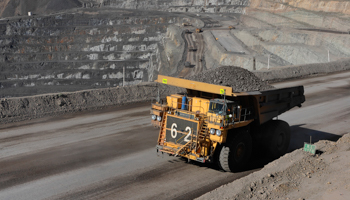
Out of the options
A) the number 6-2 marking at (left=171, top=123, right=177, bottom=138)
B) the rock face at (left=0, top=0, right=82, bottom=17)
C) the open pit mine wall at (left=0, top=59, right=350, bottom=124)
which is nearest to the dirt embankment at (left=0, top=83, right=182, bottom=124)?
the open pit mine wall at (left=0, top=59, right=350, bottom=124)

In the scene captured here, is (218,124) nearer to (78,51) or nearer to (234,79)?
(234,79)

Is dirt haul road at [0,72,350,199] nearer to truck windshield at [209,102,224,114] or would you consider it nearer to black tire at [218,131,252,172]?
black tire at [218,131,252,172]

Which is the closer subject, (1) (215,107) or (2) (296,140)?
(1) (215,107)

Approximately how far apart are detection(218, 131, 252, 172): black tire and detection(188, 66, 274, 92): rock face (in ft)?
5.30

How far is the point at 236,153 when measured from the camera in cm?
1007

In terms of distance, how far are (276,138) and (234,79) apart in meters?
2.32

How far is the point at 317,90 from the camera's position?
899 inches

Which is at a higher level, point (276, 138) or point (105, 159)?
point (276, 138)

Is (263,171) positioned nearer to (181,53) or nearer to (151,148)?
(151,148)

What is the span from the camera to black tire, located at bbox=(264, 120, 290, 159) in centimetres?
1119

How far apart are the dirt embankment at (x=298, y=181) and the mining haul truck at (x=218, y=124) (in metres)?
1.07

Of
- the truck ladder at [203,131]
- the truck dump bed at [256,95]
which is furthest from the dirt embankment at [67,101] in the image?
the truck ladder at [203,131]

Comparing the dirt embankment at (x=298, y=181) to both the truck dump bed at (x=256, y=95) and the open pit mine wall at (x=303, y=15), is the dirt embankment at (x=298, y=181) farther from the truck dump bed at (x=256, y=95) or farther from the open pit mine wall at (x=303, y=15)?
the open pit mine wall at (x=303, y=15)

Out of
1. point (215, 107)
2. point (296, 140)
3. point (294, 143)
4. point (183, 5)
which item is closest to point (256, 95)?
point (215, 107)
